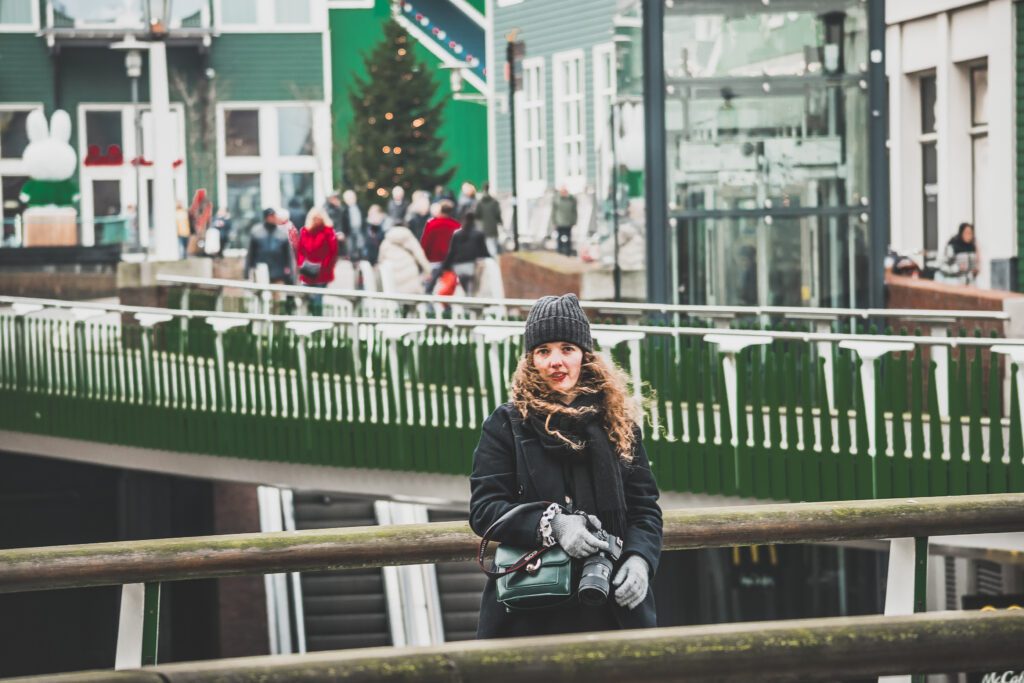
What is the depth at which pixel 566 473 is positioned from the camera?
5.20m

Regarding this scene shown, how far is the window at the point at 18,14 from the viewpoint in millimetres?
48375

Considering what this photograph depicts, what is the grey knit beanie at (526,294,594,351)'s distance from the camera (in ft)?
17.2

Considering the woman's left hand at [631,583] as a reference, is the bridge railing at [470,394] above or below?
below

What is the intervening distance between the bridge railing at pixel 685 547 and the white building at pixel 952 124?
19940mm

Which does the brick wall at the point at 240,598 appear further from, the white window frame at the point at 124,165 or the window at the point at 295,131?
the window at the point at 295,131

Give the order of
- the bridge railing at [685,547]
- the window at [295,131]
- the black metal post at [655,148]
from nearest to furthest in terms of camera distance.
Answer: the bridge railing at [685,547] → the black metal post at [655,148] → the window at [295,131]

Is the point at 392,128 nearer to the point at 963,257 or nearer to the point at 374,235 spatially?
the point at 374,235

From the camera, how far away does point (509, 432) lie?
5.21 meters

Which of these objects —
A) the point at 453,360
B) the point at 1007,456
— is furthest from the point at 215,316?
the point at 1007,456

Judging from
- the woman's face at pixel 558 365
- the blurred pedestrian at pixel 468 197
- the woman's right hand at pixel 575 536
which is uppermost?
the blurred pedestrian at pixel 468 197

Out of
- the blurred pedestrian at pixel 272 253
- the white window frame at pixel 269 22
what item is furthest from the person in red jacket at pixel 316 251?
the white window frame at pixel 269 22

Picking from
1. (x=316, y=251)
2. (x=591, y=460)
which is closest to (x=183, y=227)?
(x=316, y=251)

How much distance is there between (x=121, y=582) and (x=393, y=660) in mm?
982

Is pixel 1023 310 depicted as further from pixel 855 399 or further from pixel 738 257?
pixel 738 257
